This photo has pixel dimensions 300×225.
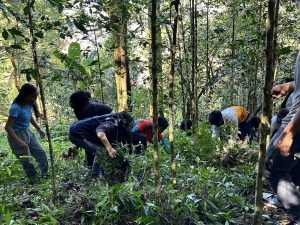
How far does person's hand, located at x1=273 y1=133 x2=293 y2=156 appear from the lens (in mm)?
2531

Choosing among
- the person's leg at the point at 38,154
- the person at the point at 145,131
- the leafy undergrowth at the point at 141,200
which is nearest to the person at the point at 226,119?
the person at the point at 145,131

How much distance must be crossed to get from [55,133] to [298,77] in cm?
1199

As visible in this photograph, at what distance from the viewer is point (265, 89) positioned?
2.05 meters

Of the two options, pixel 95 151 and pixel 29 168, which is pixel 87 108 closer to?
pixel 95 151

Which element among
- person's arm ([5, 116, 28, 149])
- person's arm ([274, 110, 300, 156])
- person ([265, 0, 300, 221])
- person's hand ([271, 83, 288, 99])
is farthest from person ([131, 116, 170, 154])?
person's arm ([274, 110, 300, 156])

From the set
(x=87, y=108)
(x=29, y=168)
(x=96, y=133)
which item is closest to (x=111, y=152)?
(x=96, y=133)

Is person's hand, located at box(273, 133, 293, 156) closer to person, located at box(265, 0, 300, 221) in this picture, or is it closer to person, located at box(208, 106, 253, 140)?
person, located at box(265, 0, 300, 221)

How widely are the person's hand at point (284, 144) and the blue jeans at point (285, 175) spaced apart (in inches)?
3.7

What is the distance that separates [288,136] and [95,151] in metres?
2.97

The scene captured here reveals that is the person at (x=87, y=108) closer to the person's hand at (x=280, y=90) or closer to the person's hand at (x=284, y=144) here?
the person's hand at (x=280, y=90)

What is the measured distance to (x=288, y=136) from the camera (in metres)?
2.52

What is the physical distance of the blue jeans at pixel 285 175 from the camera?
8.98 ft

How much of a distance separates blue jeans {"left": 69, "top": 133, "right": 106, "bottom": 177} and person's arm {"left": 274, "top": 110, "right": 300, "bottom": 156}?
2.41 m

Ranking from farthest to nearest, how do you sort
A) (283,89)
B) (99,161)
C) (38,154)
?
(38,154) → (99,161) → (283,89)
